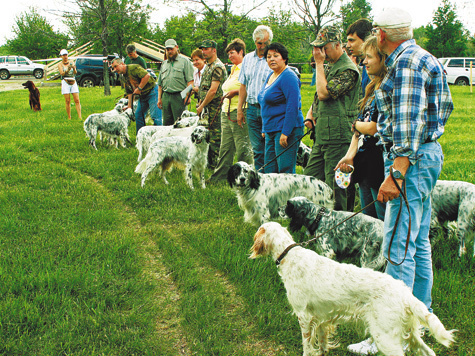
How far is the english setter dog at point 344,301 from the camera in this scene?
6.70 feet

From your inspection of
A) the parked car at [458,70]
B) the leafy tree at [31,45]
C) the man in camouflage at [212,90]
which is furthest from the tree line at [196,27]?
the man in camouflage at [212,90]

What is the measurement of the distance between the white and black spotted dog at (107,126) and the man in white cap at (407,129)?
788 cm

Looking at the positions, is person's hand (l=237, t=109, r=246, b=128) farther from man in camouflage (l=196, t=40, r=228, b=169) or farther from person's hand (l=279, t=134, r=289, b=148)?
person's hand (l=279, t=134, r=289, b=148)

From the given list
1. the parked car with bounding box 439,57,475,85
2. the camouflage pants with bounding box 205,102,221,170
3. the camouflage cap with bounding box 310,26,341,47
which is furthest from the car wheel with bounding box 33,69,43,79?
the camouflage cap with bounding box 310,26,341,47

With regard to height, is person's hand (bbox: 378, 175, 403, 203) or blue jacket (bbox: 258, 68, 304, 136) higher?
blue jacket (bbox: 258, 68, 304, 136)

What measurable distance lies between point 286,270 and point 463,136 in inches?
364

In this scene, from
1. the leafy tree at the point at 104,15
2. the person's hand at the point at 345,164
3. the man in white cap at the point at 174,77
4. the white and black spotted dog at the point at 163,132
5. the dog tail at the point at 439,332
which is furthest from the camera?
the leafy tree at the point at 104,15

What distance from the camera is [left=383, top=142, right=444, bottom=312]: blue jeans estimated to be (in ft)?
7.18

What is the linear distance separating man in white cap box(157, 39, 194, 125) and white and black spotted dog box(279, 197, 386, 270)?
4760 mm

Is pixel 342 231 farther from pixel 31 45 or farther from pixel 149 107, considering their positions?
pixel 31 45

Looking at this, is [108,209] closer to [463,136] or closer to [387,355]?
[387,355]

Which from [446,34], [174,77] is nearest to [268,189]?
[174,77]

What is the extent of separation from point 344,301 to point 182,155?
476 cm

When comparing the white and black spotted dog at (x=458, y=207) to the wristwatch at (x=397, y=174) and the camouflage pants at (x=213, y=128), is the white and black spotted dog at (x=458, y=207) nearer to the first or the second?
the wristwatch at (x=397, y=174)
